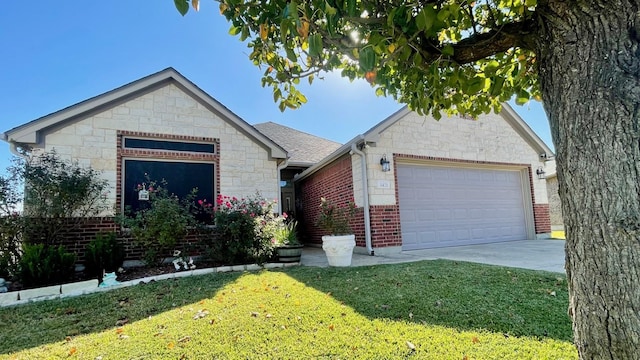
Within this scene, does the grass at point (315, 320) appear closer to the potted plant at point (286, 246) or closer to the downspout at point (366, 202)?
the potted plant at point (286, 246)

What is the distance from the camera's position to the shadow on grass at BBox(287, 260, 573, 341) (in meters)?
3.28

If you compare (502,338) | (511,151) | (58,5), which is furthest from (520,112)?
(58,5)

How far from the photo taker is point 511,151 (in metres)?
11.4

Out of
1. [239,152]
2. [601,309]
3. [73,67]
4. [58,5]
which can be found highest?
[58,5]

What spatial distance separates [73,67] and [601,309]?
11.7 m

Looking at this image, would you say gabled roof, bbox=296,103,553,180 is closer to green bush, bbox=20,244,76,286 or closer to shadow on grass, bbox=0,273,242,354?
shadow on grass, bbox=0,273,242,354

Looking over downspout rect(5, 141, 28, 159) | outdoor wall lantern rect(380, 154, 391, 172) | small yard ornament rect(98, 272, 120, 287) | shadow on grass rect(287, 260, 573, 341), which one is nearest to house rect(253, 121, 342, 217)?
outdoor wall lantern rect(380, 154, 391, 172)

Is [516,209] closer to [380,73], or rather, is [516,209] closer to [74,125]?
[380,73]

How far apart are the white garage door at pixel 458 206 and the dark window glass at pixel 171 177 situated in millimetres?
5337

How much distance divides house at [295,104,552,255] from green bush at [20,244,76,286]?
21.2ft

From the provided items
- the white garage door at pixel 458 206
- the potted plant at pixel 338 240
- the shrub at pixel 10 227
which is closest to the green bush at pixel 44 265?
the shrub at pixel 10 227

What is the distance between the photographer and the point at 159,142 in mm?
8195

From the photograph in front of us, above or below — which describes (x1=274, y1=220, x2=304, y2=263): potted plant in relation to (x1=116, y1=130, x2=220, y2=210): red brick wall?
below

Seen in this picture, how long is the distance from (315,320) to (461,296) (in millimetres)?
1924
